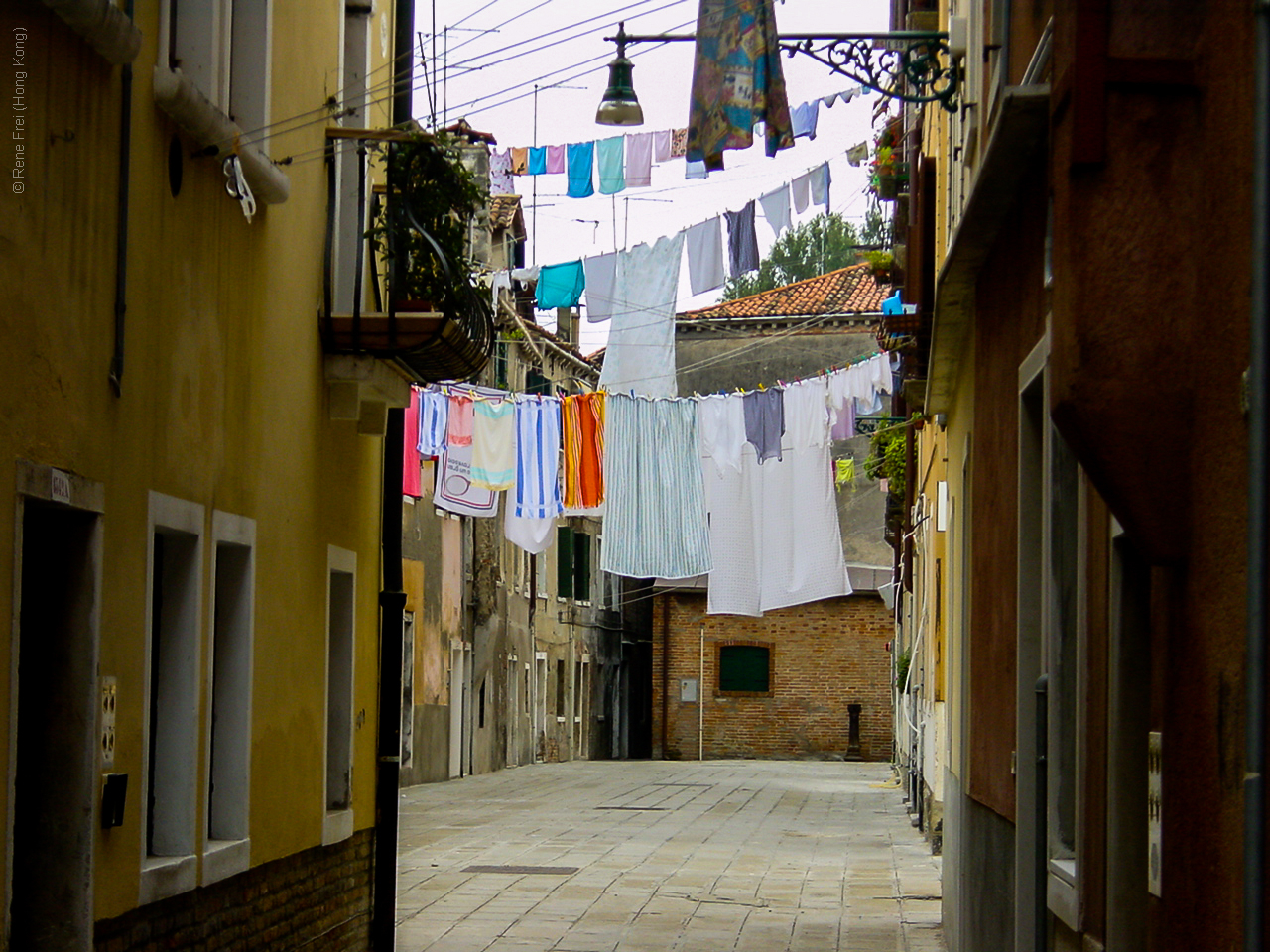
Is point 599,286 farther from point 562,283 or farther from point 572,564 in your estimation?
point 572,564

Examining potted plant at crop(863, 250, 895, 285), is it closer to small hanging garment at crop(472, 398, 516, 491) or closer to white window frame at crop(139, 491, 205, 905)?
small hanging garment at crop(472, 398, 516, 491)

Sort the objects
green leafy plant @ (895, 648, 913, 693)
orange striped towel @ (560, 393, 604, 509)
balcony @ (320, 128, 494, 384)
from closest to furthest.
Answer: balcony @ (320, 128, 494, 384), orange striped towel @ (560, 393, 604, 509), green leafy plant @ (895, 648, 913, 693)

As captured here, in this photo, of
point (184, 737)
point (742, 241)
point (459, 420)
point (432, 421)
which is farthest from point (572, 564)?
point (184, 737)

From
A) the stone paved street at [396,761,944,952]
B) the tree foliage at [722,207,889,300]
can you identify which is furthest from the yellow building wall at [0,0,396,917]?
the tree foliage at [722,207,889,300]

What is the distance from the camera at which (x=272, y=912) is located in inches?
338

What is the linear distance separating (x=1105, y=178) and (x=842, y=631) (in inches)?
1582

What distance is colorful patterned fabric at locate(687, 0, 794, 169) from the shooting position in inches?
349

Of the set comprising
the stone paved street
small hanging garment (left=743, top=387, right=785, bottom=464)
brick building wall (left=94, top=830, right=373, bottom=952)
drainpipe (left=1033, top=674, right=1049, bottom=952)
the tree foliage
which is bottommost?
the stone paved street

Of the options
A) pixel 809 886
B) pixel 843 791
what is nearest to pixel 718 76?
pixel 809 886

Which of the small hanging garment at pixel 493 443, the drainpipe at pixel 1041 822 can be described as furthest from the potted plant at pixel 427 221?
the small hanging garment at pixel 493 443

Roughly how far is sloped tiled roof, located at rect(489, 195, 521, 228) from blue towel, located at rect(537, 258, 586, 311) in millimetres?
9703

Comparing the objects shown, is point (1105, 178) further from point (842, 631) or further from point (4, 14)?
point (842, 631)

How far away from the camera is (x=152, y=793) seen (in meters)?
7.31

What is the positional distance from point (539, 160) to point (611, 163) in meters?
0.85
